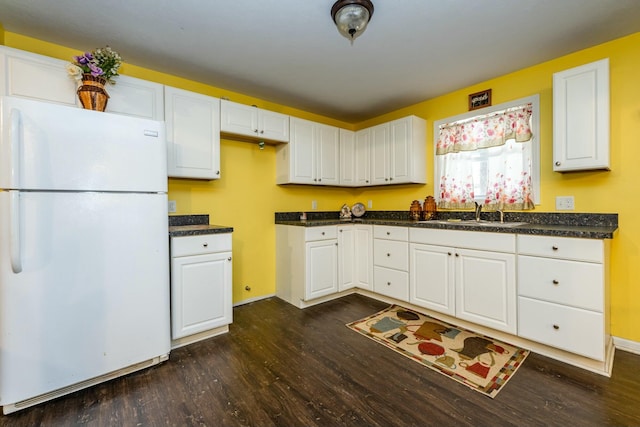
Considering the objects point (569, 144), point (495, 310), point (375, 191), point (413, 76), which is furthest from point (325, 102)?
point (495, 310)

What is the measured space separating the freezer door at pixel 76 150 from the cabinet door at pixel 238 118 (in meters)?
0.85

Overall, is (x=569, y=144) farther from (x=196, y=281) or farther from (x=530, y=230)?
(x=196, y=281)

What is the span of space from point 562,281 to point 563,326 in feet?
1.02

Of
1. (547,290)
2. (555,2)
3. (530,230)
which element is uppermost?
(555,2)

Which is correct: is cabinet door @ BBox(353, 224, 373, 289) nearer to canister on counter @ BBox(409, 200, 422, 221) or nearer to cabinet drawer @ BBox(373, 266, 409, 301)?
cabinet drawer @ BBox(373, 266, 409, 301)

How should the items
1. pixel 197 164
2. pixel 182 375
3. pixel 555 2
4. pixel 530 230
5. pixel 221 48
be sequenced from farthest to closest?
pixel 197 164 < pixel 221 48 < pixel 530 230 < pixel 182 375 < pixel 555 2

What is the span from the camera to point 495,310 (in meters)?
2.24

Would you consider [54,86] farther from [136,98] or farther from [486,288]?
[486,288]

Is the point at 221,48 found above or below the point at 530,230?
above

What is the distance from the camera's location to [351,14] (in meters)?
1.66

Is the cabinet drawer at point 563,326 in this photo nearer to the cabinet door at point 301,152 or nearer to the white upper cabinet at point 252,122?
the cabinet door at point 301,152

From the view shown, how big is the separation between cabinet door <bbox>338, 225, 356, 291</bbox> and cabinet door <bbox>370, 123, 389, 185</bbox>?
0.77 meters

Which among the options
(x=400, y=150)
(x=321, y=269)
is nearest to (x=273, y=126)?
(x=400, y=150)

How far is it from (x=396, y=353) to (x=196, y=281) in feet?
5.55
